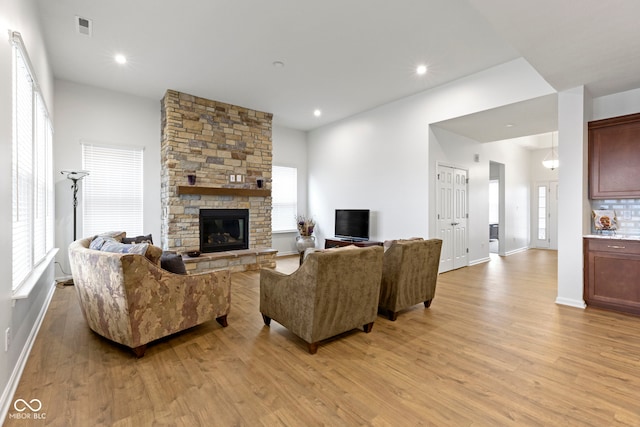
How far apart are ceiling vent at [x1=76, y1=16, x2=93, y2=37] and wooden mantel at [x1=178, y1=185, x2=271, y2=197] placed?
2389 mm

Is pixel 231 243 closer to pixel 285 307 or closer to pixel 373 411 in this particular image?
pixel 285 307

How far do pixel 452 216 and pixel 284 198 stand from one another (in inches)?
→ 152

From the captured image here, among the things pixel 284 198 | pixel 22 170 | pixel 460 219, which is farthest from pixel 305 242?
pixel 22 170

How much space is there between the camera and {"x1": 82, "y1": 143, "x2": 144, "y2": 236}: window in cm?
503

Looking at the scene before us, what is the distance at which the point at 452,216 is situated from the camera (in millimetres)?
5805

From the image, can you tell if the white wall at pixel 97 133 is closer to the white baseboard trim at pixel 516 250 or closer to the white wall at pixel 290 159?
the white wall at pixel 290 159

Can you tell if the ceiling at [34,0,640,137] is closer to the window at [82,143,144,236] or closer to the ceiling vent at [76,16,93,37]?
the ceiling vent at [76,16,93,37]

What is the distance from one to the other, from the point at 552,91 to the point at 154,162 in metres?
6.25

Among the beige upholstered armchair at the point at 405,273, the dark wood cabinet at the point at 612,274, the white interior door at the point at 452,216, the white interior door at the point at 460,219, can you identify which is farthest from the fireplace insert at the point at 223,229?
the dark wood cabinet at the point at 612,274

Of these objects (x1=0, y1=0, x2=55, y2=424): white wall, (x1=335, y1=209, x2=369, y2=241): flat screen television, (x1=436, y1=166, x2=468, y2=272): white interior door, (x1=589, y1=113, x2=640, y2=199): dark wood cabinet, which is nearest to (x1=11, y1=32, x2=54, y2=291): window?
(x1=0, y1=0, x2=55, y2=424): white wall

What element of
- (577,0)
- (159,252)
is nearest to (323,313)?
(159,252)

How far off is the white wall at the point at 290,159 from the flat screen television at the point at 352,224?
134 centimetres

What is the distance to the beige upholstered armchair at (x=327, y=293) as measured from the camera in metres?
2.45

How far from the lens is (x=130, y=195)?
5.41 m
